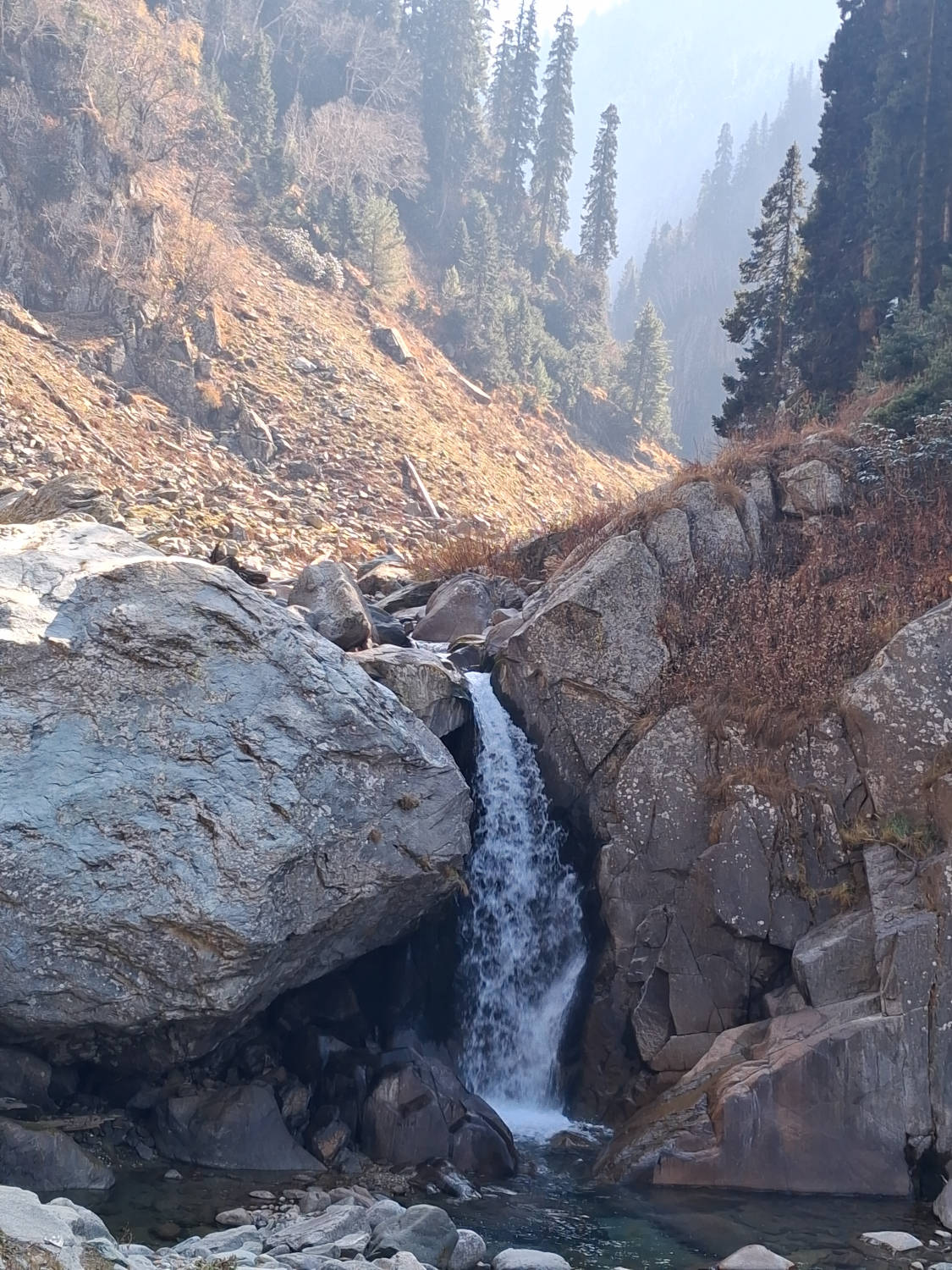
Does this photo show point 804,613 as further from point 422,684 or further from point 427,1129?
point 427,1129

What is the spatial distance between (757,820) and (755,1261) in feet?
14.3

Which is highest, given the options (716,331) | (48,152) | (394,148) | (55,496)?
(716,331)

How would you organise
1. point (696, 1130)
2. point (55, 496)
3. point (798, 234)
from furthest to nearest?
point (798, 234), point (55, 496), point (696, 1130)

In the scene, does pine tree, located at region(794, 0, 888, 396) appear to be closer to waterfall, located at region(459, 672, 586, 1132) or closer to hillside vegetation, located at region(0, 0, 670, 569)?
hillside vegetation, located at region(0, 0, 670, 569)

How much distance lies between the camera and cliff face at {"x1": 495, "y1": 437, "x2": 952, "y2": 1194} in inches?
349

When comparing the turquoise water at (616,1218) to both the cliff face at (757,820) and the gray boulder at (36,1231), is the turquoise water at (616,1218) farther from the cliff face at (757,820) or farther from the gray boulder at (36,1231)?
the gray boulder at (36,1231)

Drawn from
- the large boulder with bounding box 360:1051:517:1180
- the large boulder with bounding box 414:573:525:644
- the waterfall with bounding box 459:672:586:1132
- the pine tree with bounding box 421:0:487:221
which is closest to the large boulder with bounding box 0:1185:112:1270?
the large boulder with bounding box 360:1051:517:1180

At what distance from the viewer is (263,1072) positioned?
9633 millimetres

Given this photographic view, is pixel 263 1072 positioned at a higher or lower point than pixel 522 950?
lower

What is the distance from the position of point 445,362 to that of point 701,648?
3127 cm

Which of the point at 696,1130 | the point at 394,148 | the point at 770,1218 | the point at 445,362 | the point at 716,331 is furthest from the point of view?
the point at 716,331

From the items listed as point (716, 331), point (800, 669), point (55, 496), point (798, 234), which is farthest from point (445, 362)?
point (716, 331)

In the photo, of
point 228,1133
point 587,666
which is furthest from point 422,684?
point 228,1133

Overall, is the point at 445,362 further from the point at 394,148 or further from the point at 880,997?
the point at 880,997
